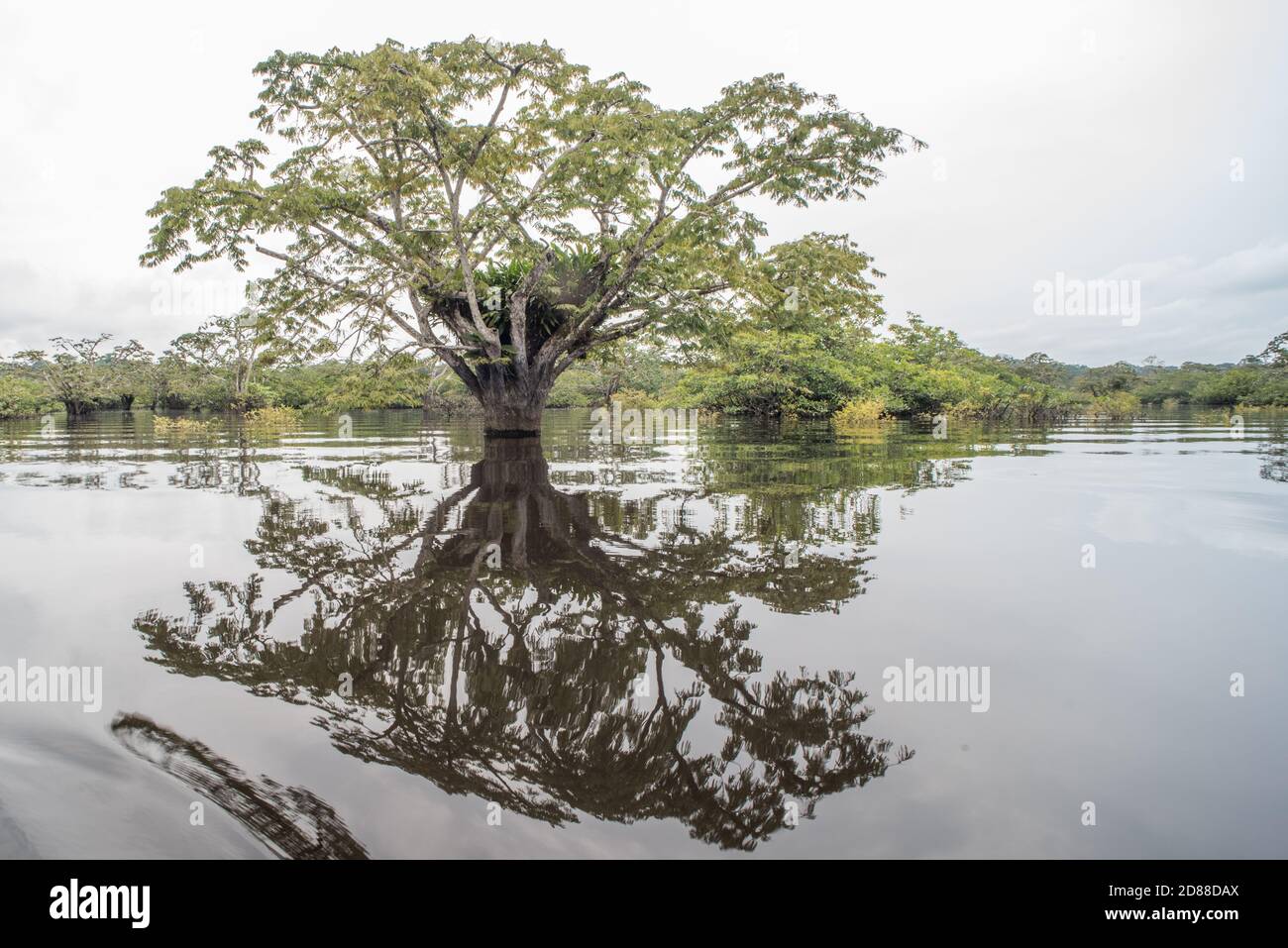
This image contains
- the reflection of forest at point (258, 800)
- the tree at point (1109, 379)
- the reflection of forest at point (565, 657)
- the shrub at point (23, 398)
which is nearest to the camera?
the reflection of forest at point (258, 800)

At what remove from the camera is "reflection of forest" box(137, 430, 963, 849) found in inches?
70.7

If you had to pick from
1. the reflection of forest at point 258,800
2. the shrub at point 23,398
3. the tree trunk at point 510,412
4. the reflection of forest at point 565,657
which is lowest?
the reflection of forest at point 258,800

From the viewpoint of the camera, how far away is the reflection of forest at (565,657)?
1.80 metres

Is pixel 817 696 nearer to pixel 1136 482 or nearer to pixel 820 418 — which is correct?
pixel 1136 482

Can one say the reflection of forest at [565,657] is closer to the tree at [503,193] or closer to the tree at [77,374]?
the tree at [503,193]

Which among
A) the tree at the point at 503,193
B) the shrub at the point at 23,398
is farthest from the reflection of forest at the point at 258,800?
the shrub at the point at 23,398

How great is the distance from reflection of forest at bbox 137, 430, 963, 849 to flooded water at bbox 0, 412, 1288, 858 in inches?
0.6

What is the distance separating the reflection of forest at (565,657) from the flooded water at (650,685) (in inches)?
0.6

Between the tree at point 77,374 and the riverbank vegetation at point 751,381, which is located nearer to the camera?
the riverbank vegetation at point 751,381

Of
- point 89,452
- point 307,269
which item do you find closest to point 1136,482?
point 307,269

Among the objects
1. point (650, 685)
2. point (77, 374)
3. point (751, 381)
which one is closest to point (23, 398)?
point (77, 374)

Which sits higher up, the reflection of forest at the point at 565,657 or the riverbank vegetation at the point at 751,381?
the riverbank vegetation at the point at 751,381

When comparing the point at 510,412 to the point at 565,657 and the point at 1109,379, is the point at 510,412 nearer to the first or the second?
the point at 565,657

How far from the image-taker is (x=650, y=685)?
2342 mm
